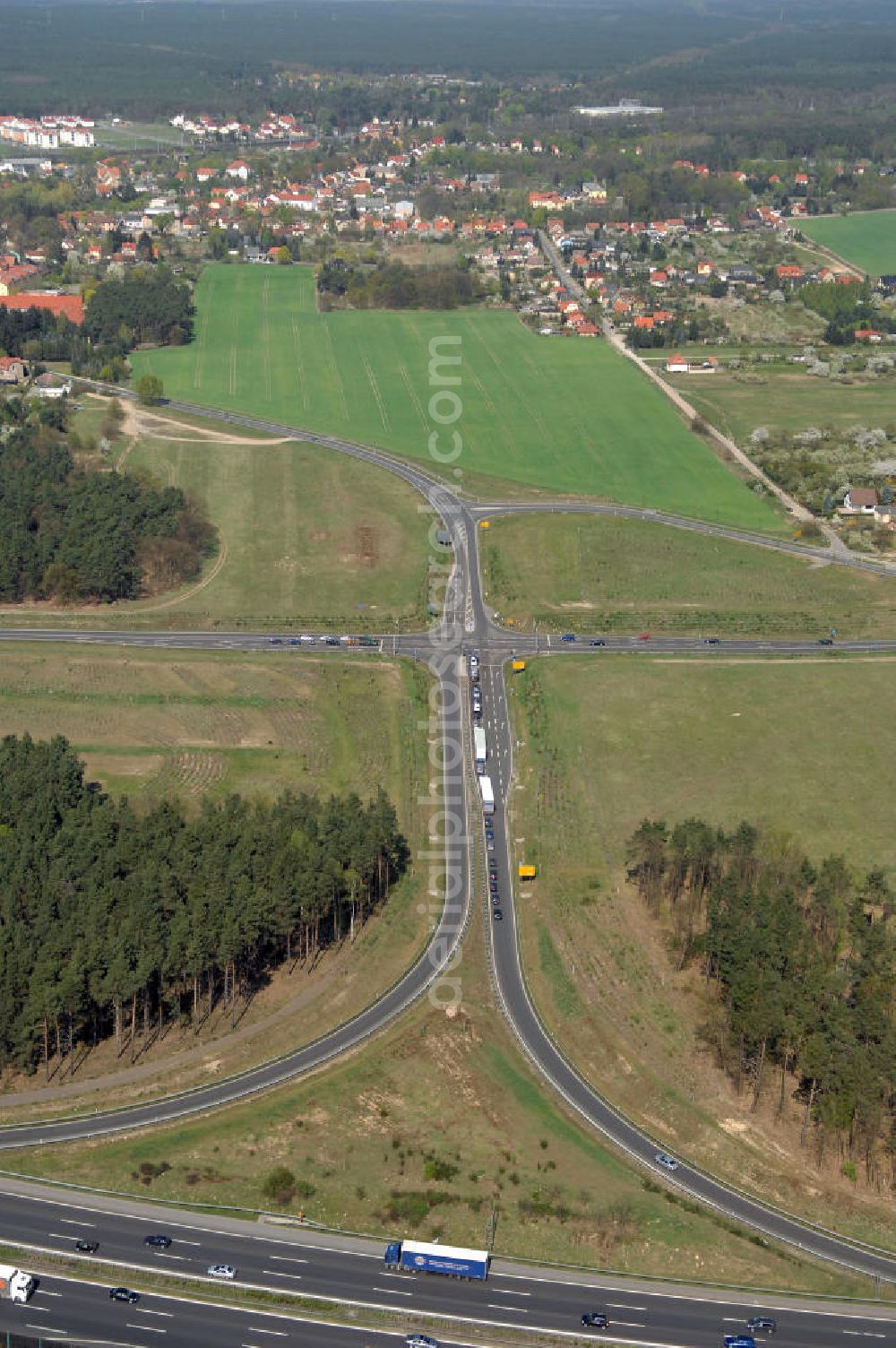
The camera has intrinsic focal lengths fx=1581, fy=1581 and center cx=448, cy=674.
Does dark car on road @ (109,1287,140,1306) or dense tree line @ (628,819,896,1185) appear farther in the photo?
dense tree line @ (628,819,896,1185)

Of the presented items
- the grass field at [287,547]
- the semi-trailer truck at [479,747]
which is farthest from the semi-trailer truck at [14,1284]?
the grass field at [287,547]

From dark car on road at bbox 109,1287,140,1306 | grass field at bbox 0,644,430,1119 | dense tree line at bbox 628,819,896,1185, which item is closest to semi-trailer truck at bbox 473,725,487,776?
grass field at bbox 0,644,430,1119

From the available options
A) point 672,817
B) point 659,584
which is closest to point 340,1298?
point 672,817

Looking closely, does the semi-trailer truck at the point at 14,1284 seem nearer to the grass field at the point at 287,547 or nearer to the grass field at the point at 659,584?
the grass field at the point at 287,547

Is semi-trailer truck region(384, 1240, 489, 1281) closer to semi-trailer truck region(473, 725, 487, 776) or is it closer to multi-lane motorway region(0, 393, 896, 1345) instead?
multi-lane motorway region(0, 393, 896, 1345)

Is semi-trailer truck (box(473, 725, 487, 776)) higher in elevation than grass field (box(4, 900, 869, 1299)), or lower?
higher

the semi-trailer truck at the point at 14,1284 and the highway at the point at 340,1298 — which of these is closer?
the highway at the point at 340,1298
